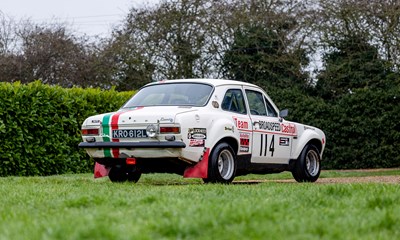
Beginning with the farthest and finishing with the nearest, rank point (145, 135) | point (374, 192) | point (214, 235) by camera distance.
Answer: point (145, 135) < point (374, 192) < point (214, 235)

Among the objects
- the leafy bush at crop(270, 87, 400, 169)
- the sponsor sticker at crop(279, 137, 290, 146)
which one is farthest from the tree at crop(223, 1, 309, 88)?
the sponsor sticker at crop(279, 137, 290, 146)

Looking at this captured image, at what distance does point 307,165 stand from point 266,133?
4.69ft

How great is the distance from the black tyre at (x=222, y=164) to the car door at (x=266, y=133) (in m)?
0.63

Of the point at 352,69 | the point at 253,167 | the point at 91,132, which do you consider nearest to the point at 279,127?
the point at 253,167

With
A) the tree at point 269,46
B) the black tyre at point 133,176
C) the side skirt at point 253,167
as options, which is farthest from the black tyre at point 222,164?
the tree at point 269,46

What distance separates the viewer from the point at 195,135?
10.7 metres

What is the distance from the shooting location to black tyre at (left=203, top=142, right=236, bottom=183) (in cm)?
1094

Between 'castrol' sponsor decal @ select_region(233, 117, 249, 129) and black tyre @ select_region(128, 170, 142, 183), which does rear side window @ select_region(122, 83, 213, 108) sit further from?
black tyre @ select_region(128, 170, 142, 183)

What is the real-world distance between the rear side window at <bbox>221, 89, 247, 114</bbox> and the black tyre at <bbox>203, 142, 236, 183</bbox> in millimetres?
735

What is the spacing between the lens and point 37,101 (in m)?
16.6

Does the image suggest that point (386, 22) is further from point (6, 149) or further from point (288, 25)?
point (6, 149)

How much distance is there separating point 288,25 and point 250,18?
1.41m

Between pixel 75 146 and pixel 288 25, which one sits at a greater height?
→ pixel 288 25

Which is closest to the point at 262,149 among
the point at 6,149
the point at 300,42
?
the point at 6,149
